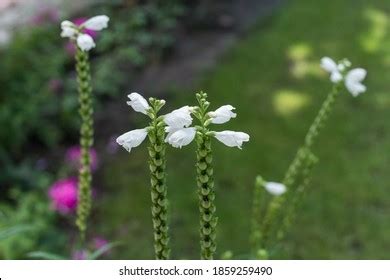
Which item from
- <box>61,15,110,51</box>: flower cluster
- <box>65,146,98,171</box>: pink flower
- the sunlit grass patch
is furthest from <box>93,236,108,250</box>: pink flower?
<box>61,15,110,51</box>: flower cluster

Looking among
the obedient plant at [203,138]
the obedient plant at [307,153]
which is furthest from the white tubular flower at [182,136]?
the obedient plant at [307,153]

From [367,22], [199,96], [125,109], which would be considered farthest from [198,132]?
[367,22]

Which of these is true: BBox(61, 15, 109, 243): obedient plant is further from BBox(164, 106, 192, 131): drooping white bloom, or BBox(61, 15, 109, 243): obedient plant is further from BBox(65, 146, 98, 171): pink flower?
BBox(65, 146, 98, 171): pink flower

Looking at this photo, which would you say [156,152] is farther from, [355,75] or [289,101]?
[289,101]

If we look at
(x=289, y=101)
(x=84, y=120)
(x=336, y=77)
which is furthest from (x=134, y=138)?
(x=289, y=101)

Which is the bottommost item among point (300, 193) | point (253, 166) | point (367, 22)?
point (300, 193)
